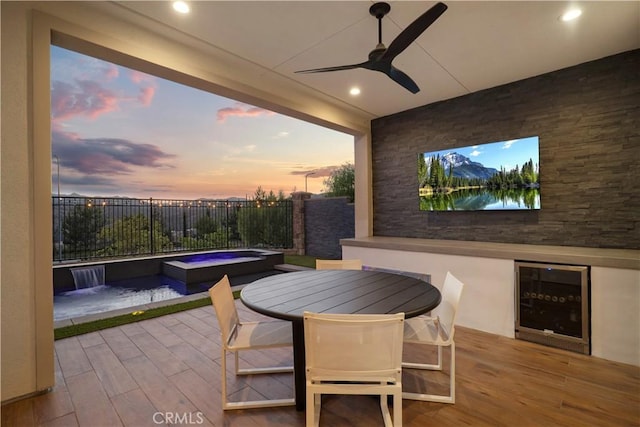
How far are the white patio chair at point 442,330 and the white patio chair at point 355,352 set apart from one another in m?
0.54

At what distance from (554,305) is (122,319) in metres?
4.74

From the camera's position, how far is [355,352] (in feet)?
4.37

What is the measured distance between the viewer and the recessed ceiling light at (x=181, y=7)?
220 centimetres

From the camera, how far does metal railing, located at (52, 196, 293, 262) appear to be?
6.26 meters

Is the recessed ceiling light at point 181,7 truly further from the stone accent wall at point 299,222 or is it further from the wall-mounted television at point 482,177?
the stone accent wall at point 299,222

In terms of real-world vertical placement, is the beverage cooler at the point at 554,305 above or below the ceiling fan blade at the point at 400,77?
below

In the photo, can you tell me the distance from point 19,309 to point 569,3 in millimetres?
4677

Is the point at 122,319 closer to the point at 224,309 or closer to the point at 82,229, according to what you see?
the point at 224,309

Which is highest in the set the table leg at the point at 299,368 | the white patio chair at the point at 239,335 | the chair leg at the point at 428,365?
the white patio chair at the point at 239,335

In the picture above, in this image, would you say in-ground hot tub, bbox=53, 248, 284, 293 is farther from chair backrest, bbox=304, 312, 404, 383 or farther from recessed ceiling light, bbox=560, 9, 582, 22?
recessed ceiling light, bbox=560, 9, 582, 22

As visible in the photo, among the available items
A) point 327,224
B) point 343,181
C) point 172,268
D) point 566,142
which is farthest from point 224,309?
point 343,181

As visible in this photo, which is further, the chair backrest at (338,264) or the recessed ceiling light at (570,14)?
the chair backrest at (338,264)

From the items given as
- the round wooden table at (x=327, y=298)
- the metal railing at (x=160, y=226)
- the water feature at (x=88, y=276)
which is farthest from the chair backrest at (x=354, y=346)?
the metal railing at (x=160, y=226)

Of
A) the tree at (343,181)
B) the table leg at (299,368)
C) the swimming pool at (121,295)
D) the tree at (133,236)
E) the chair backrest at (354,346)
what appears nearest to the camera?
the chair backrest at (354,346)
